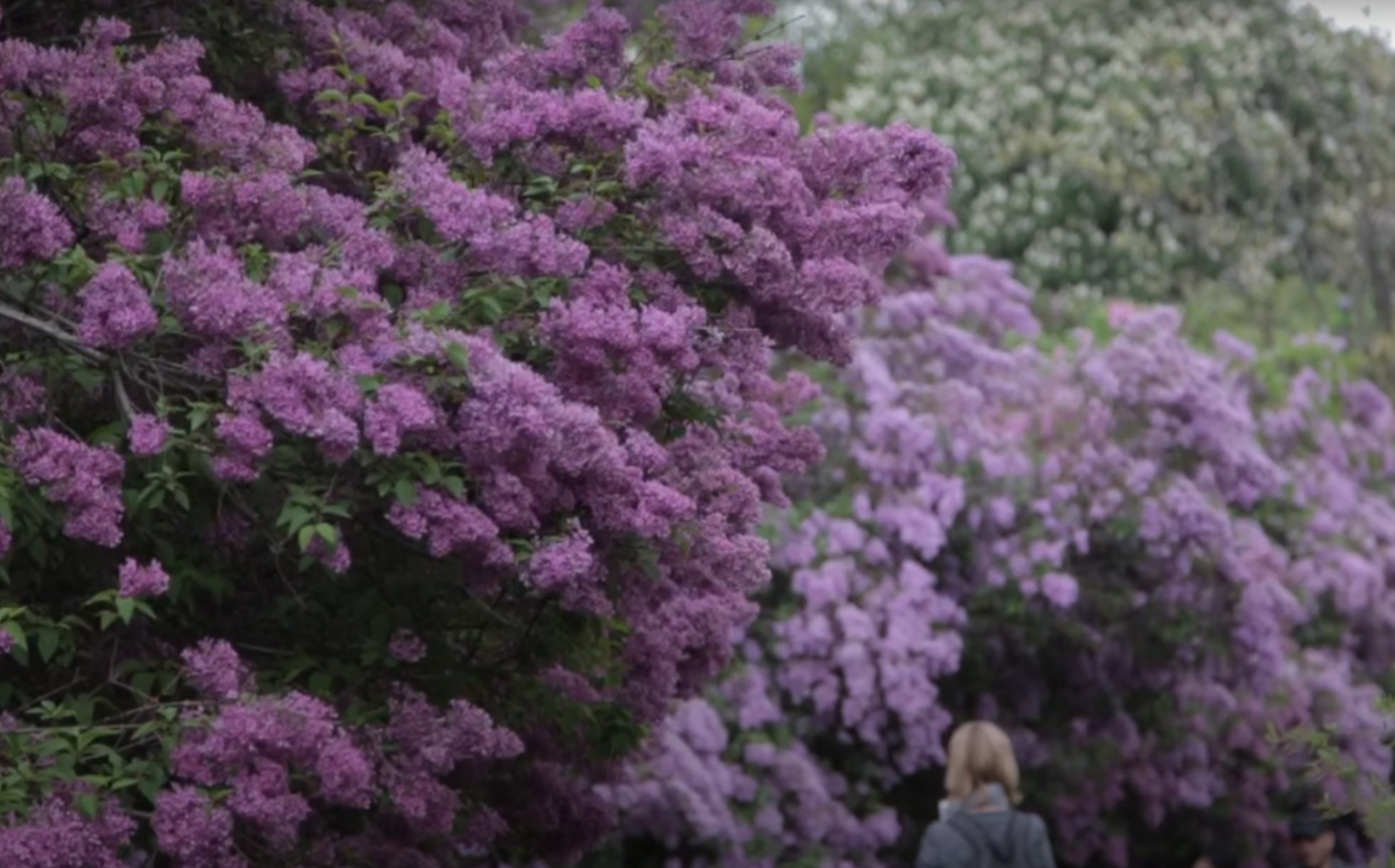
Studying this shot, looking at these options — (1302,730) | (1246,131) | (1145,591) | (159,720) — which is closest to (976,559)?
(1145,591)

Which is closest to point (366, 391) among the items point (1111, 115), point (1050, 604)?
point (1050, 604)

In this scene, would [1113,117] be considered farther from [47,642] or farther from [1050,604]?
[47,642]

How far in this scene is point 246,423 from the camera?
6.56 m

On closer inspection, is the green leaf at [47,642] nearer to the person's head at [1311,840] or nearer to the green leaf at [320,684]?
the green leaf at [320,684]

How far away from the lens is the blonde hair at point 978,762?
1005 centimetres

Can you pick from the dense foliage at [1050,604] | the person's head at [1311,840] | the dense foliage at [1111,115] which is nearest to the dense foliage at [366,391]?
the person's head at [1311,840]

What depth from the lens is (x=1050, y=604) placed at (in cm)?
1504

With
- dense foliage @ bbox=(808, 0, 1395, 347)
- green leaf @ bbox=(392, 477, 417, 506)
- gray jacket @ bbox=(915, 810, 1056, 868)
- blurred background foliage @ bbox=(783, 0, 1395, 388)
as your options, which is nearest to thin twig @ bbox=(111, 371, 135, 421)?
green leaf @ bbox=(392, 477, 417, 506)

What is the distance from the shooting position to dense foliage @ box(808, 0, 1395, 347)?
1192 inches

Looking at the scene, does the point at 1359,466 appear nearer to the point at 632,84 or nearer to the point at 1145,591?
the point at 1145,591

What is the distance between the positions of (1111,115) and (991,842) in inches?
864

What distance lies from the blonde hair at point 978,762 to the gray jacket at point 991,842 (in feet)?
0.44

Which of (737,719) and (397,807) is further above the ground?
(397,807)

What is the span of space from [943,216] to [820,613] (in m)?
3.67
